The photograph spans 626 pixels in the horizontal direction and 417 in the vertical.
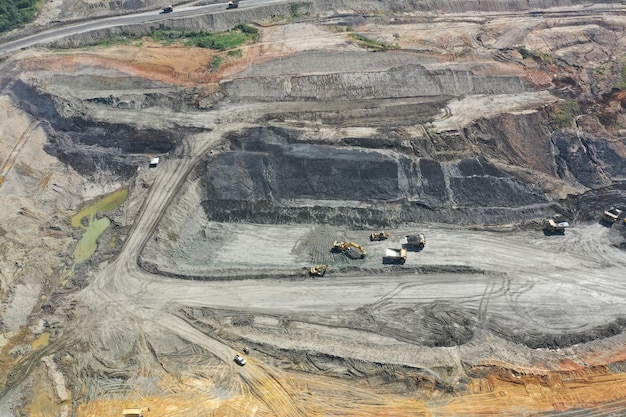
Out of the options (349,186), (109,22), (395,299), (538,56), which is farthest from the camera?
(109,22)

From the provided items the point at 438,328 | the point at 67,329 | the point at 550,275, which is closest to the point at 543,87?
the point at 550,275

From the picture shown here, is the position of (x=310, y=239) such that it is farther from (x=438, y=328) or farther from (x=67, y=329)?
(x=67, y=329)

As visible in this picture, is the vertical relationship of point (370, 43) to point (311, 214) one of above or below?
above

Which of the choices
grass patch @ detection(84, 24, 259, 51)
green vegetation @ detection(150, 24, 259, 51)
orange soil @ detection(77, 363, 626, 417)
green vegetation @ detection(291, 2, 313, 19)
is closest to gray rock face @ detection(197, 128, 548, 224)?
orange soil @ detection(77, 363, 626, 417)

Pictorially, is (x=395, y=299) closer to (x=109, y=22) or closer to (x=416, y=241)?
(x=416, y=241)

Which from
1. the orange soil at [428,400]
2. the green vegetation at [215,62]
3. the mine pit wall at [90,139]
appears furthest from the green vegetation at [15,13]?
the orange soil at [428,400]

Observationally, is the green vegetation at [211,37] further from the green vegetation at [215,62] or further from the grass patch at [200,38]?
the green vegetation at [215,62]

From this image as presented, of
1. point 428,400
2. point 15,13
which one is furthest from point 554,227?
point 15,13
